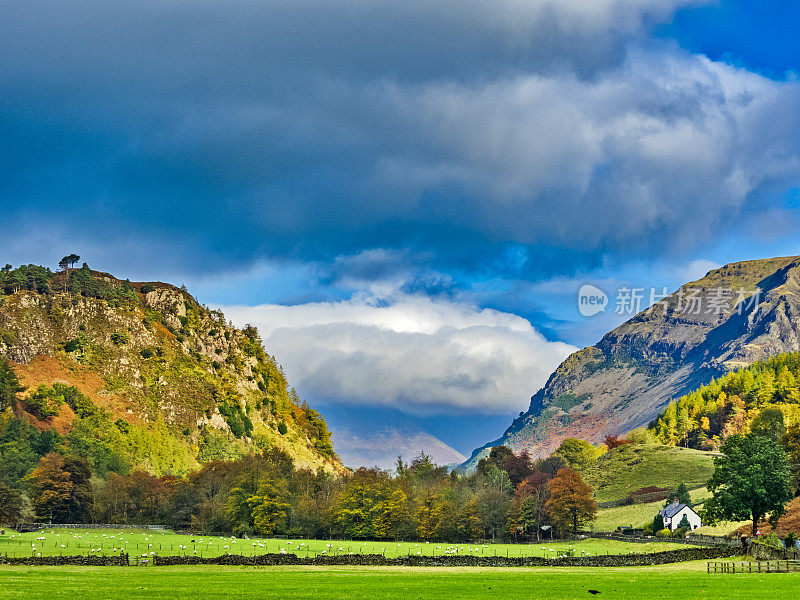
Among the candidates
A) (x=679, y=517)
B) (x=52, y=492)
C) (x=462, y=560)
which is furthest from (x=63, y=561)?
(x=679, y=517)

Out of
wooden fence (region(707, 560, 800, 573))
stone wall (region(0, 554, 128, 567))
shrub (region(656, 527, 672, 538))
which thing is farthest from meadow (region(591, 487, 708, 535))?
stone wall (region(0, 554, 128, 567))

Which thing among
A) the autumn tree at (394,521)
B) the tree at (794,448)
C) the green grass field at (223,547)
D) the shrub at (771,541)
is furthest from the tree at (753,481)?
the autumn tree at (394,521)

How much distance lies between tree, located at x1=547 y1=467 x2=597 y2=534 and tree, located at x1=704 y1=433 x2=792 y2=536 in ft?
133

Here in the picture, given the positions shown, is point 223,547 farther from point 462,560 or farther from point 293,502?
point 293,502

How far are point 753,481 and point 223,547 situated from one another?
243 feet

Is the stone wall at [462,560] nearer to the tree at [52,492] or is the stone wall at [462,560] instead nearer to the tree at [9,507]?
the tree at [9,507]

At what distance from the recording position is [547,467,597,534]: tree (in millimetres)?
144000

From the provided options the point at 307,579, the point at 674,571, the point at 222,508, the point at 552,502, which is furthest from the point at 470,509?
the point at 307,579

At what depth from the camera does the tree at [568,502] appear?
472 feet

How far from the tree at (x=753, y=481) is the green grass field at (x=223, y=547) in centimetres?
1382

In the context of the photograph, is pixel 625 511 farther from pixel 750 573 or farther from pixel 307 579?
pixel 307 579

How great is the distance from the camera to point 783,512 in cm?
10212

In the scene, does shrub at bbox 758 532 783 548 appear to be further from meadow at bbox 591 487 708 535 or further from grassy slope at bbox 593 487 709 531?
grassy slope at bbox 593 487 709 531

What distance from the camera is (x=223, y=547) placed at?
110 meters
